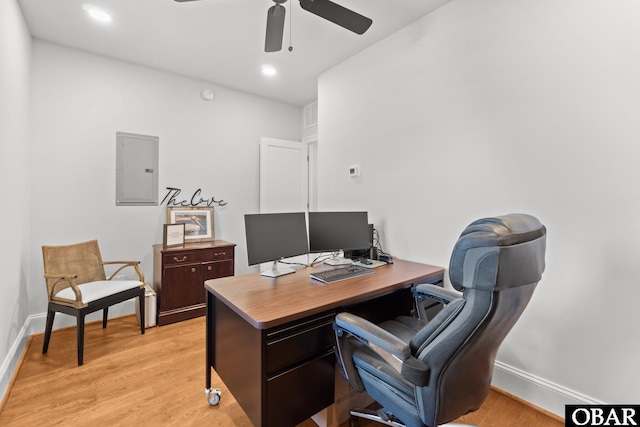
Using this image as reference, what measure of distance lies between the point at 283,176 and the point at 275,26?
250 cm

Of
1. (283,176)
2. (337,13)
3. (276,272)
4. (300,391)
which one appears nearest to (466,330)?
(300,391)

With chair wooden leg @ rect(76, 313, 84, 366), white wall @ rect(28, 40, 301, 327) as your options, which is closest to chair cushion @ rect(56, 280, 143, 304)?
chair wooden leg @ rect(76, 313, 84, 366)

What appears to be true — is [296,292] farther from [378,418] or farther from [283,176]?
[283,176]

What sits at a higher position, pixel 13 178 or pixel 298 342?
pixel 13 178

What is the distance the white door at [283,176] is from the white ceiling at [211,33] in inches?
40.7

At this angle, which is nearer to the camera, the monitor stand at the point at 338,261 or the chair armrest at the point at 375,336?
the chair armrest at the point at 375,336

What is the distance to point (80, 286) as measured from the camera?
8.52ft

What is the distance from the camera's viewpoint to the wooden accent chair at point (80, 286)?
91.7 inches

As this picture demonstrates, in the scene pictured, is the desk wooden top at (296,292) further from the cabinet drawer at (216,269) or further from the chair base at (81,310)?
the cabinet drawer at (216,269)

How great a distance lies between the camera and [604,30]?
161 cm

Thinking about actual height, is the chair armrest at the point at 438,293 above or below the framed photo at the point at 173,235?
below

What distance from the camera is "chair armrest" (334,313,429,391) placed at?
1.09 metres

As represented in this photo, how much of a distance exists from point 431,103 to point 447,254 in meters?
1.26

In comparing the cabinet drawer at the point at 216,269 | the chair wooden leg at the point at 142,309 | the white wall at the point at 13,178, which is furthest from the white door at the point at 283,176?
the white wall at the point at 13,178
